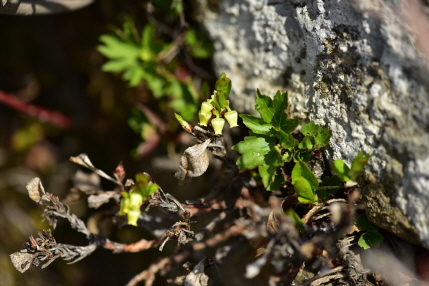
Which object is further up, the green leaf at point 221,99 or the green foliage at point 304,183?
the green leaf at point 221,99

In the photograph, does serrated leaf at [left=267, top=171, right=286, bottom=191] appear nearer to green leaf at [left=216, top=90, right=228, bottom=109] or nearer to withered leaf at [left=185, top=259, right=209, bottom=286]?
green leaf at [left=216, top=90, right=228, bottom=109]

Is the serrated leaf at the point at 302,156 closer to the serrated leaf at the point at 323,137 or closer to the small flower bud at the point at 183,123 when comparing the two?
the serrated leaf at the point at 323,137

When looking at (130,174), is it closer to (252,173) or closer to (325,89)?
(252,173)

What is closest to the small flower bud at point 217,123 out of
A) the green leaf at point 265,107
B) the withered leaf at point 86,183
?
the green leaf at point 265,107

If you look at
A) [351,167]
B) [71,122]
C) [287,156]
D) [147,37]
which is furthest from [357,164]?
[71,122]

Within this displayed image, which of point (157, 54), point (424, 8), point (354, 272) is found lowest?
point (157, 54)

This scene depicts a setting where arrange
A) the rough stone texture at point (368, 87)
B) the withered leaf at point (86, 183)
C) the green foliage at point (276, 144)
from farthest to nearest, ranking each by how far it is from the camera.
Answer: the withered leaf at point (86, 183), the green foliage at point (276, 144), the rough stone texture at point (368, 87)

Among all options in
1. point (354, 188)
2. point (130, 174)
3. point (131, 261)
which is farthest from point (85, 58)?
point (354, 188)
